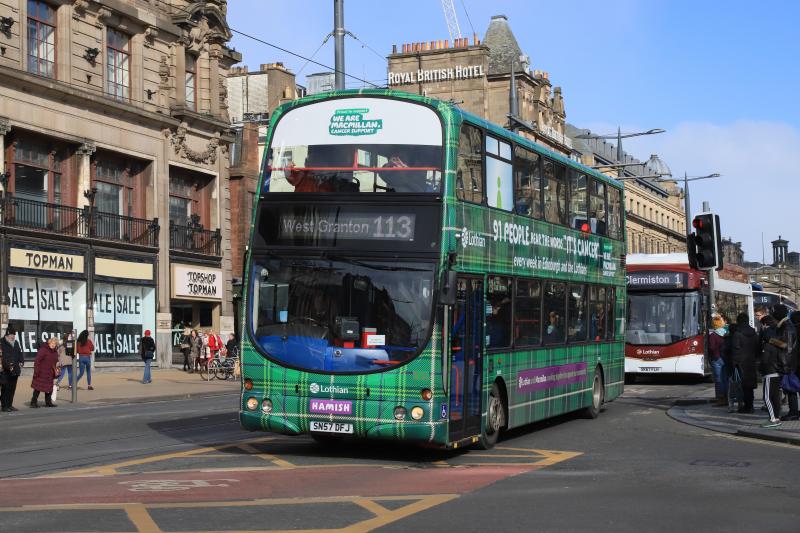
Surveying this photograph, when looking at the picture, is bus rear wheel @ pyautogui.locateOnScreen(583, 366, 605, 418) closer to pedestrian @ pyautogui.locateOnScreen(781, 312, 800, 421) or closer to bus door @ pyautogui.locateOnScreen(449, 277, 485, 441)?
pedestrian @ pyautogui.locateOnScreen(781, 312, 800, 421)

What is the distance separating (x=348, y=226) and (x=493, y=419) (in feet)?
11.5

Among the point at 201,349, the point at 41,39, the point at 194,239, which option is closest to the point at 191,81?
Answer: the point at 194,239

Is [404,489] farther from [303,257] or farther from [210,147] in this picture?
[210,147]

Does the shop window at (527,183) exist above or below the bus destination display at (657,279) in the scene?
above

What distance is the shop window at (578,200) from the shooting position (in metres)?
19.2

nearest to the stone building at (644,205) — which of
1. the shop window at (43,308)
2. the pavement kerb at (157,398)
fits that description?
the shop window at (43,308)

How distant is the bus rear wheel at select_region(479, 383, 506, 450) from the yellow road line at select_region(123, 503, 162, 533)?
5.96 meters

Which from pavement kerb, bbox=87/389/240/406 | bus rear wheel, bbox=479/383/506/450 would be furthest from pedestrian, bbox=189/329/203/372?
bus rear wheel, bbox=479/383/506/450

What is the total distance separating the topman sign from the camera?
3415 inches

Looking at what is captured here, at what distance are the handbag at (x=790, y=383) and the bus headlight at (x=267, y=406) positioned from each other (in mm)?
8754

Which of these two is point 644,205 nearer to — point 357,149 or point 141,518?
point 357,149

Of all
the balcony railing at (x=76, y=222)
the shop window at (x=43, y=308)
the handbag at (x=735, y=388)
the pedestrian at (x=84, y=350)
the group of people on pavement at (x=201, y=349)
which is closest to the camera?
the handbag at (x=735, y=388)

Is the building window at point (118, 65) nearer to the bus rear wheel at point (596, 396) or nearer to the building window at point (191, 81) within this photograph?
the building window at point (191, 81)

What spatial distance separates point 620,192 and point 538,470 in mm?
10526
